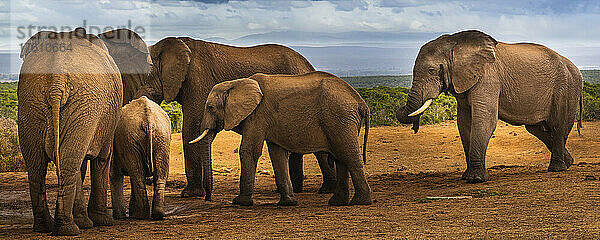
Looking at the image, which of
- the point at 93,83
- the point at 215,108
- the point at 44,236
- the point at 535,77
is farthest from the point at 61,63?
the point at 535,77

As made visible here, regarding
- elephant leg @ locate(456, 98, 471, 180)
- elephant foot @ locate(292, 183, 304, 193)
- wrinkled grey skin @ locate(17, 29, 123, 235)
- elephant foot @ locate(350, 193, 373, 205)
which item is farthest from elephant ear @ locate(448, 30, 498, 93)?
wrinkled grey skin @ locate(17, 29, 123, 235)

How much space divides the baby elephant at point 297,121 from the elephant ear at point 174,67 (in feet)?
7.14

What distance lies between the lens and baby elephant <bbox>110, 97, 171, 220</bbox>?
30.8 feet

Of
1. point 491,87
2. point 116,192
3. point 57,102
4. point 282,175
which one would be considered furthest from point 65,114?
point 491,87

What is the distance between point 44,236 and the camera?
783 centimetres

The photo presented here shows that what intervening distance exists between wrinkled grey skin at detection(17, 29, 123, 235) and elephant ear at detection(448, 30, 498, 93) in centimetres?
613

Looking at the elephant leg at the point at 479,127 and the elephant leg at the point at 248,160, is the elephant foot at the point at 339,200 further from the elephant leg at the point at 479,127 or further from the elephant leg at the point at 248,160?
the elephant leg at the point at 479,127

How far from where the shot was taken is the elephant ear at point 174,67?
42.4ft

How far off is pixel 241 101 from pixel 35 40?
10.6 ft

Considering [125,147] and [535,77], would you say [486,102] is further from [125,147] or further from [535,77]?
[125,147]

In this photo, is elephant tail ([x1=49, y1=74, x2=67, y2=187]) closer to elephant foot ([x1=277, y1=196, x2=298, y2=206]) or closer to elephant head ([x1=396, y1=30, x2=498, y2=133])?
elephant foot ([x1=277, y1=196, x2=298, y2=206])

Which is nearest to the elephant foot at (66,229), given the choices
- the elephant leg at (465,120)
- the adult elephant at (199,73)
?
the adult elephant at (199,73)

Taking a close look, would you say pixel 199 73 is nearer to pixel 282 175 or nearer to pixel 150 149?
pixel 282 175

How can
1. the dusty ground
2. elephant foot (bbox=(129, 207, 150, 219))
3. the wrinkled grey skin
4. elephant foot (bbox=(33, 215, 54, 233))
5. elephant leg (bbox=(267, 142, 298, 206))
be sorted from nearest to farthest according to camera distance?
the wrinkled grey skin < the dusty ground < elephant foot (bbox=(33, 215, 54, 233)) < elephant foot (bbox=(129, 207, 150, 219)) < elephant leg (bbox=(267, 142, 298, 206))
